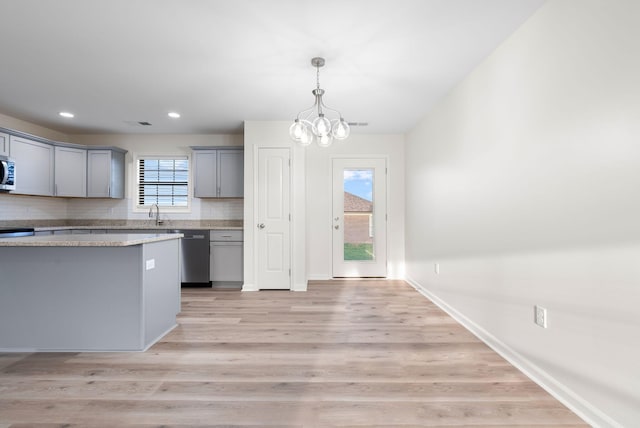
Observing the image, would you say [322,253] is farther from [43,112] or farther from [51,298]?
[43,112]

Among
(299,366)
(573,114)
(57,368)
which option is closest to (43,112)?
(57,368)

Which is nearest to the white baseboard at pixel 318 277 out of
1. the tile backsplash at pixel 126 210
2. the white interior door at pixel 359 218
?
the white interior door at pixel 359 218

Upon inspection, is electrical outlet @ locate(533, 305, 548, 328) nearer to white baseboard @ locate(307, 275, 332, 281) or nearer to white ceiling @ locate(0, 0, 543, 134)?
white ceiling @ locate(0, 0, 543, 134)

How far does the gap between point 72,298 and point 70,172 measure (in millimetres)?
3353

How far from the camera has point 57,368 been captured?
2201 millimetres

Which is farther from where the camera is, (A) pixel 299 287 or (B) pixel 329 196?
(B) pixel 329 196

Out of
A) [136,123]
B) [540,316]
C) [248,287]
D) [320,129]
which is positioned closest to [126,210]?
[136,123]

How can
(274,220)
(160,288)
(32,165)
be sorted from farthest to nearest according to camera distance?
(274,220), (32,165), (160,288)

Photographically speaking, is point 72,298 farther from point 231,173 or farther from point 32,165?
point 32,165

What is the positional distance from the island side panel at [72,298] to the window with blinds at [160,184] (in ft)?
9.71

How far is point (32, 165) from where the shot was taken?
14.5 feet

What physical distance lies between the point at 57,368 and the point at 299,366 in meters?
1.72

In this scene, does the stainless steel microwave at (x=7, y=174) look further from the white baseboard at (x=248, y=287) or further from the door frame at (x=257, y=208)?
the white baseboard at (x=248, y=287)

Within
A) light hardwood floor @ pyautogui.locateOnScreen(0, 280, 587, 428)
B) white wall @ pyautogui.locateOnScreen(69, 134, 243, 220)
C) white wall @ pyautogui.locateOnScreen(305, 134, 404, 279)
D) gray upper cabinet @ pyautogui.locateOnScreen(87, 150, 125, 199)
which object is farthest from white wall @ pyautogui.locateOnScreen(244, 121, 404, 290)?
→ gray upper cabinet @ pyautogui.locateOnScreen(87, 150, 125, 199)
